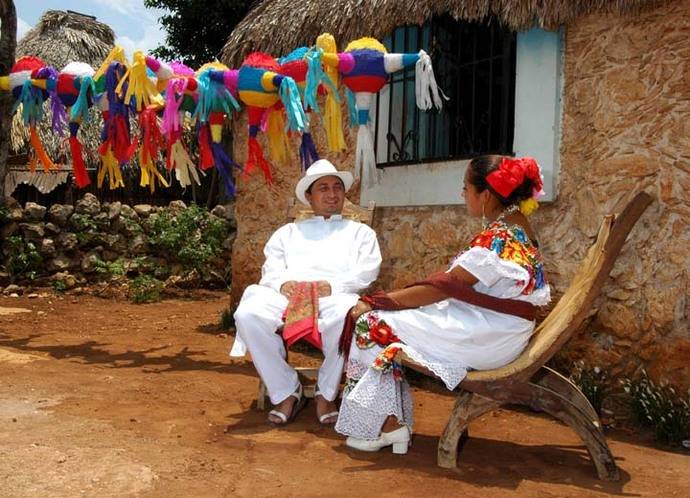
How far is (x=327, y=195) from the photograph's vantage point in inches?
167

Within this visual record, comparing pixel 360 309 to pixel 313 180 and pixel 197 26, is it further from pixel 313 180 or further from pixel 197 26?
pixel 197 26

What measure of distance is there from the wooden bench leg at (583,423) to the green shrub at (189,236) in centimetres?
714

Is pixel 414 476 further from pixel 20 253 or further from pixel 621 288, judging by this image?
pixel 20 253

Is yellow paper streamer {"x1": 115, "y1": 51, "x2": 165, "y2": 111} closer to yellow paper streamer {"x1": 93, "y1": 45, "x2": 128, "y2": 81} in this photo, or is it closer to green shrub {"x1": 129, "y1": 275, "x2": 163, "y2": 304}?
yellow paper streamer {"x1": 93, "y1": 45, "x2": 128, "y2": 81}

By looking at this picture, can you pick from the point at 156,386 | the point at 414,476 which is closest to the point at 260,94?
the point at 156,386

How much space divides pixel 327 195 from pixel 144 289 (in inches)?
209

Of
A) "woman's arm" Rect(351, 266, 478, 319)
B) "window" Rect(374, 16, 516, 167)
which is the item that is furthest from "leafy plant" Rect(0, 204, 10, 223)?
"woman's arm" Rect(351, 266, 478, 319)

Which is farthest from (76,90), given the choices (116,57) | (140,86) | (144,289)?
(144,289)

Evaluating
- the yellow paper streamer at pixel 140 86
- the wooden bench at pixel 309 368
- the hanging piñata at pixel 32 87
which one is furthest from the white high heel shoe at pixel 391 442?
the hanging piñata at pixel 32 87

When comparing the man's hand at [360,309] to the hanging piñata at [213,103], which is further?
the hanging piñata at [213,103]

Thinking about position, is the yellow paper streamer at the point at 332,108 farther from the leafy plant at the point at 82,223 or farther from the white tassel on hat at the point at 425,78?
the leafy plant at the point at 82,223

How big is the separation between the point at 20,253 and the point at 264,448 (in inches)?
269

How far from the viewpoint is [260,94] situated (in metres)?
4.71

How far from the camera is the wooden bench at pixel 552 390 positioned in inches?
112
